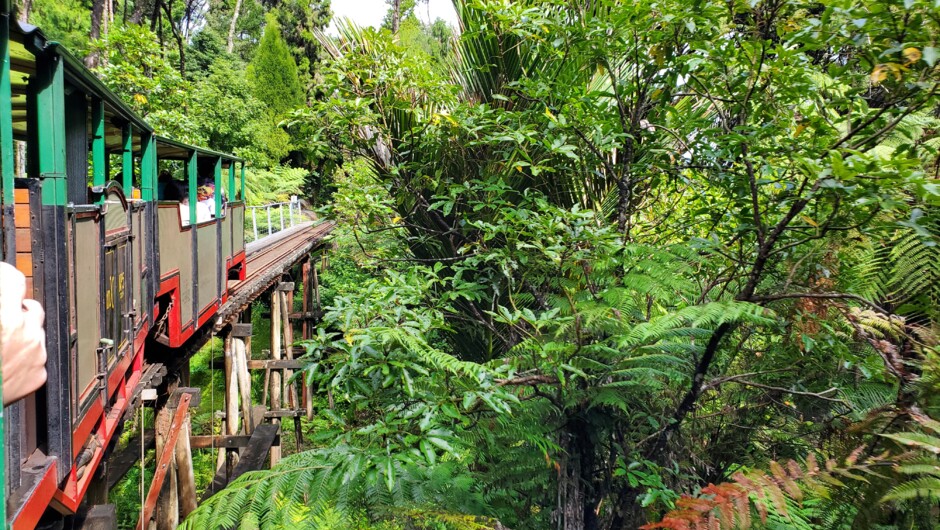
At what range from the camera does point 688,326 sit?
228 centimetres

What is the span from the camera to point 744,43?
7.27ft

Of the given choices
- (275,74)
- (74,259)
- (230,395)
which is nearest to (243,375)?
(230,395)

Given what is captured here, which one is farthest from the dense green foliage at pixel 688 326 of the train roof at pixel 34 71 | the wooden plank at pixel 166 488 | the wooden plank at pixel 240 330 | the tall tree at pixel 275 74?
the tall tree at pixel 275 74

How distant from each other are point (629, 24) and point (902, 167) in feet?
3.96

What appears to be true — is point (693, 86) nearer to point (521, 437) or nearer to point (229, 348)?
point (521, 437)

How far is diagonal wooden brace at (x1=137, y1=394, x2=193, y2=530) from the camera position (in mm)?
4560

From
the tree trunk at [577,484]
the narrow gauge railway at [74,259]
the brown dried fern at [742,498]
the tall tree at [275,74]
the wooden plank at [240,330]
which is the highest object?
the tall tree at [275,74]

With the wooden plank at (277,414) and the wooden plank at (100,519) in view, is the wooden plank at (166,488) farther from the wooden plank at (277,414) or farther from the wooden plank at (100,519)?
the wooden plank at (277,414)

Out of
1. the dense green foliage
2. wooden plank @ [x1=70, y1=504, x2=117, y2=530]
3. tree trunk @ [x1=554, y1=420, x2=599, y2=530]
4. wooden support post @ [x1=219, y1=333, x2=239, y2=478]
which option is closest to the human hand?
the dense green foliage

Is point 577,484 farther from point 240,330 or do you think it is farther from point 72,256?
point 240,330

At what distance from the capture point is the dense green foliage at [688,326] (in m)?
1.83

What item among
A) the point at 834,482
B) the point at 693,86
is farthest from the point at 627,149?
the point at 834,482

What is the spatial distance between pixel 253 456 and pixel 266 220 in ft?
39.4

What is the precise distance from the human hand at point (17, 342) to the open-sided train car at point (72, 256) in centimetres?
12
